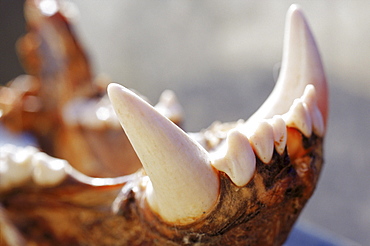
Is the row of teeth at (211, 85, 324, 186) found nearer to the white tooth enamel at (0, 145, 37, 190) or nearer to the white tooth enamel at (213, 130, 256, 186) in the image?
the white tooth enamel at (213, 130, 256, 186)

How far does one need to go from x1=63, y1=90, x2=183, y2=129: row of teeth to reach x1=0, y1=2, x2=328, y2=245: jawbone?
0.75ft

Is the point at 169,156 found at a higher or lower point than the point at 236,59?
higher

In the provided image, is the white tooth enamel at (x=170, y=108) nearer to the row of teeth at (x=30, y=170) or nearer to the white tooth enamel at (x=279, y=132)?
the row of teeth at (x=30, y=170)

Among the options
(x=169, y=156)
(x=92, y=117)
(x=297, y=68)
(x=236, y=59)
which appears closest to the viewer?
(x=169, y=156)

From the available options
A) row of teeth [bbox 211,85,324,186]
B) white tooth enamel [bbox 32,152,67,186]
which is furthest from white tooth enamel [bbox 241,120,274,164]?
white tooth enamel [bbox 32,152,67,186]

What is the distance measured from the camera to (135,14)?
76.0 inches

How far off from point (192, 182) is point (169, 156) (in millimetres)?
28

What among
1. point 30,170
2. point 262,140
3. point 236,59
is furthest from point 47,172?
point 236,59

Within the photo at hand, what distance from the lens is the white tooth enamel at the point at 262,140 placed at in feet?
1.27

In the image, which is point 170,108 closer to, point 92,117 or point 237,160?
point 92,117

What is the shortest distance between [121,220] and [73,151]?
37 cm

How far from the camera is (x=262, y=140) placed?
388mm

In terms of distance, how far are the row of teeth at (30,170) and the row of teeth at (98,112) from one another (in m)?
0.24

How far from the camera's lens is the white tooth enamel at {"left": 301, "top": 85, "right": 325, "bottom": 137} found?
44 cm
